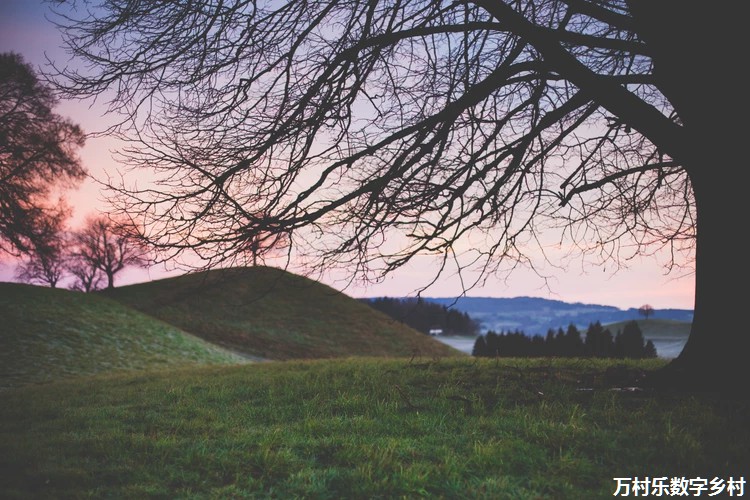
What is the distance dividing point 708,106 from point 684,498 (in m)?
4.31

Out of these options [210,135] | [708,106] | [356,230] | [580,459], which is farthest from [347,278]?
[708,106]

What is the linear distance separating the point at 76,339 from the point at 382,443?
868 inches

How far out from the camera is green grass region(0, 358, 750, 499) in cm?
314

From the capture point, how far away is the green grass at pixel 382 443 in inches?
124

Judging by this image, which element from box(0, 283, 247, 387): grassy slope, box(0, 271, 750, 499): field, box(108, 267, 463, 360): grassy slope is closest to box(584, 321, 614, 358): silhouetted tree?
box(108, 267, 463, 360): grassy slope

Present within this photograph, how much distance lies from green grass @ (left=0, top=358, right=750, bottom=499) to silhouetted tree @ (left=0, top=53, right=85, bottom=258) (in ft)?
54.0

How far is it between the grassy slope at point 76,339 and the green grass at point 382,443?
1277 centimetres

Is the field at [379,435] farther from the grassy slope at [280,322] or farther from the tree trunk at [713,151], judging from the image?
the grassy slope at [280,322]

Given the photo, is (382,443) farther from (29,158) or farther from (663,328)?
(663,328)

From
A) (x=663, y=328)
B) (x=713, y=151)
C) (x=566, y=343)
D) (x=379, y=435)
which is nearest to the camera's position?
(x=379, y=435)

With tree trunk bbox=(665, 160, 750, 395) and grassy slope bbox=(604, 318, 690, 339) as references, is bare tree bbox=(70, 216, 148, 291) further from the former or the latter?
grassy slope bbox=(604, 318, 690, 339)

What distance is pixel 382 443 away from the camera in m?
3.79

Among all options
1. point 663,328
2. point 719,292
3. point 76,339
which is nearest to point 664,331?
point 663,328

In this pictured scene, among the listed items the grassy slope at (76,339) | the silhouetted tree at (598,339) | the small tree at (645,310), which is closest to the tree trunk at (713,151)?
the grassy slope at (76,339)
